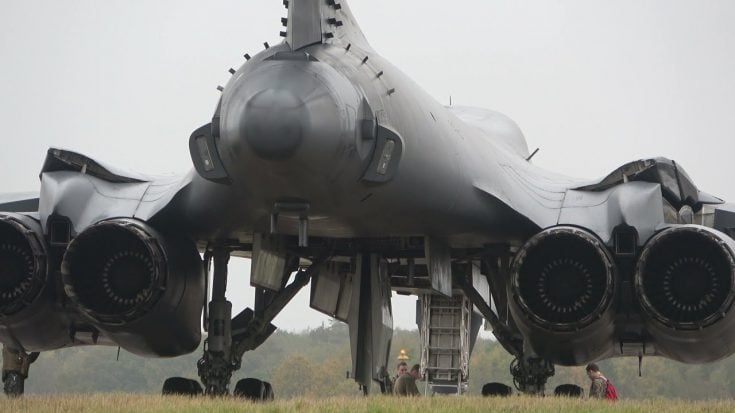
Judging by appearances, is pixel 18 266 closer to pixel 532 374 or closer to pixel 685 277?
pixel 532 374

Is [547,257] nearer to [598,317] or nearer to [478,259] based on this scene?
[598,317]

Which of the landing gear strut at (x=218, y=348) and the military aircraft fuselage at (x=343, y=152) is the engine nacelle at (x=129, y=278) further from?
the military aircraft fuselage at (x=343, y=152)

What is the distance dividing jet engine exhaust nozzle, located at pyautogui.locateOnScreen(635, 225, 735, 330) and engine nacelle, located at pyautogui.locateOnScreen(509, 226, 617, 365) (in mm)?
412

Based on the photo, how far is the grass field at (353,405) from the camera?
10.3 metres

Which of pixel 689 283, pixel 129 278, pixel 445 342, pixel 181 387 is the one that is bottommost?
pixel 181 387

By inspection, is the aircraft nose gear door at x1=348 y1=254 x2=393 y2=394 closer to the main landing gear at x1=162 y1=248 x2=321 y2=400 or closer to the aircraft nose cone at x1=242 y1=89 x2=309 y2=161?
the main landing gear at x1=162 y1=248 x2=321 y2=400

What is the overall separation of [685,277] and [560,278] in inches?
46.9

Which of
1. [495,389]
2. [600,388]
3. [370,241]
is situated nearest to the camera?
[600,388]

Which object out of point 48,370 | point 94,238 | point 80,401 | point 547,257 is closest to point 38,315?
point 94,238

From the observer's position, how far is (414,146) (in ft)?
40.3

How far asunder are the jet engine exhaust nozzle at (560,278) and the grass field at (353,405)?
147 centimetres

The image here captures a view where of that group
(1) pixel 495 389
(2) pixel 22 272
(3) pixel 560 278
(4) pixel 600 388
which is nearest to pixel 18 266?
(2) pixel 22 272

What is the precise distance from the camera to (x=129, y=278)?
13.4 metres

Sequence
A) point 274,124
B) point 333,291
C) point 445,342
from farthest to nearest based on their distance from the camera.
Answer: point 445,342
point 333,291
point 274,124
